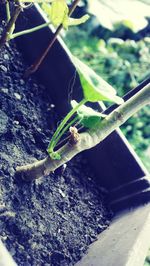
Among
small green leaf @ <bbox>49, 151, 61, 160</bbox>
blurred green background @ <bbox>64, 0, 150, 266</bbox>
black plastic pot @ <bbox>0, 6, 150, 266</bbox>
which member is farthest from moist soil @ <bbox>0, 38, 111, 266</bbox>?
blurred green background @ <bbox>64, 0, 150, 266</bbox>

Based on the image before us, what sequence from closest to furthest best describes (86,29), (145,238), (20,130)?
(145,238) → (20,130) → (86,29)

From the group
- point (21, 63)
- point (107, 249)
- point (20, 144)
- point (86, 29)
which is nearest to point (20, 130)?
point (20, 144)

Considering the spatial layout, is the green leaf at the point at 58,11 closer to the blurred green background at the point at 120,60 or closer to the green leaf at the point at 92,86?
the green leaf at the point at 92,86

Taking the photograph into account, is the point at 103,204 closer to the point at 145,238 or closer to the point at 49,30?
the point at 145,238

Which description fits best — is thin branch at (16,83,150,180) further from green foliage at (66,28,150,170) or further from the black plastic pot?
green foliage at (66,28,150,170)

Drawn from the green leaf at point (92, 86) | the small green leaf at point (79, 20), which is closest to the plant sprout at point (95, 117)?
the green leaf at point (92, 86)

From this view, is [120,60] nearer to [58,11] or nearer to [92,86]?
[58,11]

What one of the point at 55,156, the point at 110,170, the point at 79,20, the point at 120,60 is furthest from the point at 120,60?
the point at 55,156
